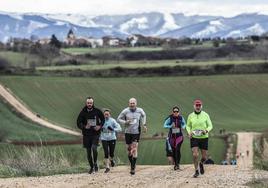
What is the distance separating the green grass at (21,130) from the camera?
5037 cm

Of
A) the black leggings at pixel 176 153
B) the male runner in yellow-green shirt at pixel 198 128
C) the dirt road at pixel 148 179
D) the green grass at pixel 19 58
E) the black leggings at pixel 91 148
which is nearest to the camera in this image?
the dirt road at pixel 148 179

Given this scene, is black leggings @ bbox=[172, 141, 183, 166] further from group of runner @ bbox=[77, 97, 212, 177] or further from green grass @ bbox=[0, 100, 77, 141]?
green grass @ bbox=[0, 100, 77, 141]

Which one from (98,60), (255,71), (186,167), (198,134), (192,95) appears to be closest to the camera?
(198,134)

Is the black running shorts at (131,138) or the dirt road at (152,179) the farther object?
the black running shorts at (131,138)

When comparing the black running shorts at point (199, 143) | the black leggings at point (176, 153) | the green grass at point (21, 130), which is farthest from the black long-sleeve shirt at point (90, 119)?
the green grass at point (21, 130)

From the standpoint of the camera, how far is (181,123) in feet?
56.2

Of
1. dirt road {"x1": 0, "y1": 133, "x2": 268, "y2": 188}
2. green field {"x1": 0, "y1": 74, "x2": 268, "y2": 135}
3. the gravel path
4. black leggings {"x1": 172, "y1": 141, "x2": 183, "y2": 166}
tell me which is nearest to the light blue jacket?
the gravel path

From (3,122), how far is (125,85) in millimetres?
23503

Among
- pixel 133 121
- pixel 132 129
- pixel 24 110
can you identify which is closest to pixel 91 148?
pixel 132 129

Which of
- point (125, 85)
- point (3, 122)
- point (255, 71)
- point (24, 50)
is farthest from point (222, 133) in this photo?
point (24, 50)

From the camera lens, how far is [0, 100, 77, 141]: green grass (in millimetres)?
50372

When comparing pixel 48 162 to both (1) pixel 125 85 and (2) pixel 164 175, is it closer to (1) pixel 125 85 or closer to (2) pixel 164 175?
(2) pixel 164 175

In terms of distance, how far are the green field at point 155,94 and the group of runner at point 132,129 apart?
145ft

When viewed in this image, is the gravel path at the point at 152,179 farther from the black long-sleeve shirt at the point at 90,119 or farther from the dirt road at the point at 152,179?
the black long-sleeve shirt at the point at 90,119
